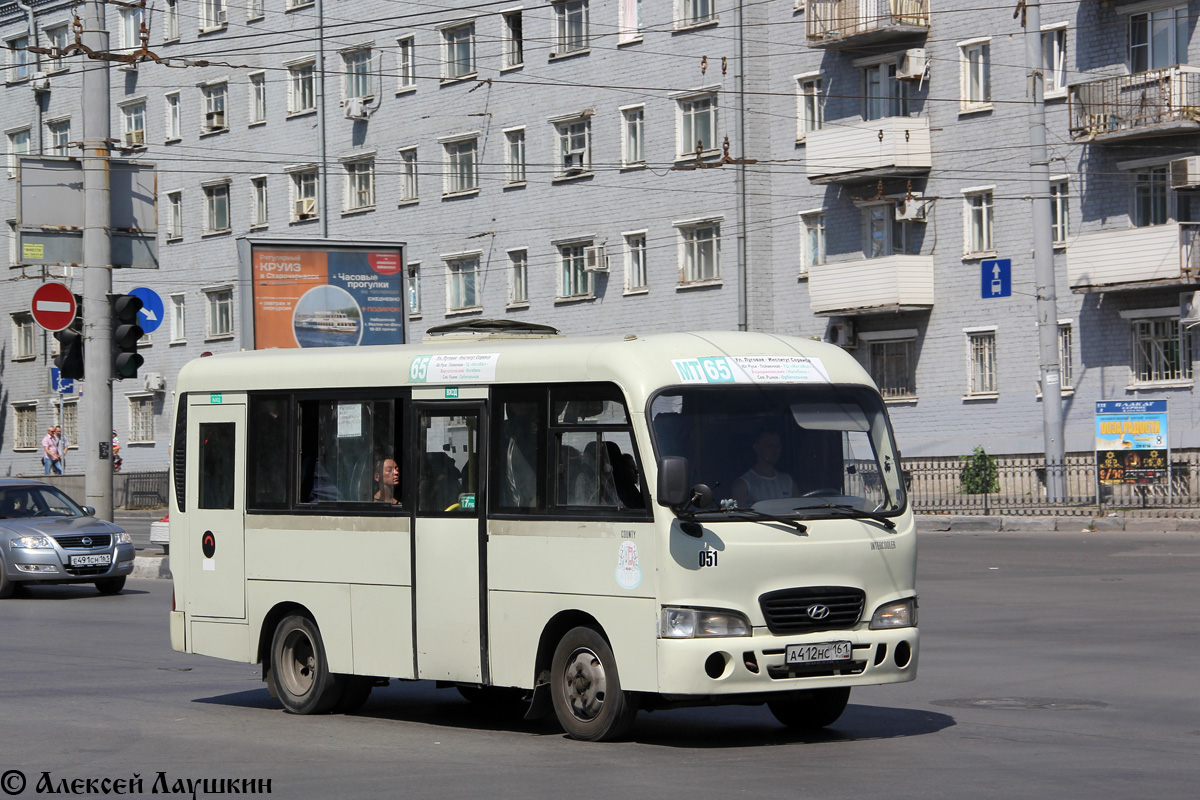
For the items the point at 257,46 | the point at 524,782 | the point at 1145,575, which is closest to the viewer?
the point at 524,782

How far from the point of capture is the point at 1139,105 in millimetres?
36594

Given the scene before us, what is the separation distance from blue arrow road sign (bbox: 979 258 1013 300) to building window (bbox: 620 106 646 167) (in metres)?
11.6

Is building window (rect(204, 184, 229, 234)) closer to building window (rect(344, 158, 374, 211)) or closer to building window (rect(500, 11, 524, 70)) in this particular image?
building window (rect(344, 158, 374, 211))

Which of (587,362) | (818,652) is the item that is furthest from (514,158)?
(818,652)

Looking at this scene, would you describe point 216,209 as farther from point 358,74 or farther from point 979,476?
point 979,476

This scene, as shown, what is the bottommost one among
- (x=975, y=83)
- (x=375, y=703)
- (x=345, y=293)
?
(x=375, y=703)

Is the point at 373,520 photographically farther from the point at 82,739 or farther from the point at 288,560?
the point at 82,739

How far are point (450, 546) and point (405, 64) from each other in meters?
44.3

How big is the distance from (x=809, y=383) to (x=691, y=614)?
1.68 m

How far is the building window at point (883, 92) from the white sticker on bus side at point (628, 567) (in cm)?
3389

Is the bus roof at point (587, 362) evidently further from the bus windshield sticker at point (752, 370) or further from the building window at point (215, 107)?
the building window at point (215, 107)

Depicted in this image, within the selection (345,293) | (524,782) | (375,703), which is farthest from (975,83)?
(524,782)

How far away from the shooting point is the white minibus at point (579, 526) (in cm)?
974

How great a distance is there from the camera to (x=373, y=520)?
Result: 37.2 ft
